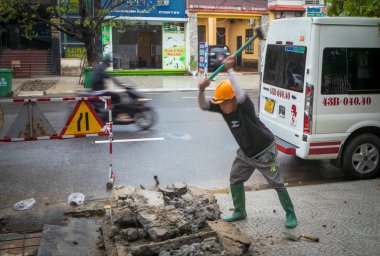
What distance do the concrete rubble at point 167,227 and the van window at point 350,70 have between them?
2.72 metres

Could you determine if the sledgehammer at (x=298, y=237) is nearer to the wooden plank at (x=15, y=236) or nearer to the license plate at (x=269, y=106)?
the wooden plank at (x=15, y=236)

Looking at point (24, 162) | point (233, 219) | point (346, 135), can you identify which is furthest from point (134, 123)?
point (233, 219)

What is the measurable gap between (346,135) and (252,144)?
2824 millimetres

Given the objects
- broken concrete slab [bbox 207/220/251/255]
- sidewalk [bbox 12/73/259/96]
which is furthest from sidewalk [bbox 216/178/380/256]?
sidewalk [bbox 12/73/259/96]

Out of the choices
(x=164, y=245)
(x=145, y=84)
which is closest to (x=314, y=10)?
(x=145, y=84)

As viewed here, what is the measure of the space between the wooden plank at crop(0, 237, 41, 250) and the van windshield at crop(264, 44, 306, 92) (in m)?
4.25

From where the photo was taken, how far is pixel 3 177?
7668 mm

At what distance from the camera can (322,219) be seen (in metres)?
5.42

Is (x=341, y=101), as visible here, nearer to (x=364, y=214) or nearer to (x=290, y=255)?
(x=364, y=214)

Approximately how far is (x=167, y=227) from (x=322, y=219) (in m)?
1.96

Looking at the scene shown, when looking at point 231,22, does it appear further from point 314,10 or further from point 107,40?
point 107,40

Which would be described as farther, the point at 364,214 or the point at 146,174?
the point at 146,174

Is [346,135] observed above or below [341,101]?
below

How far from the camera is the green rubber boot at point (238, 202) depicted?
5.33 meters
